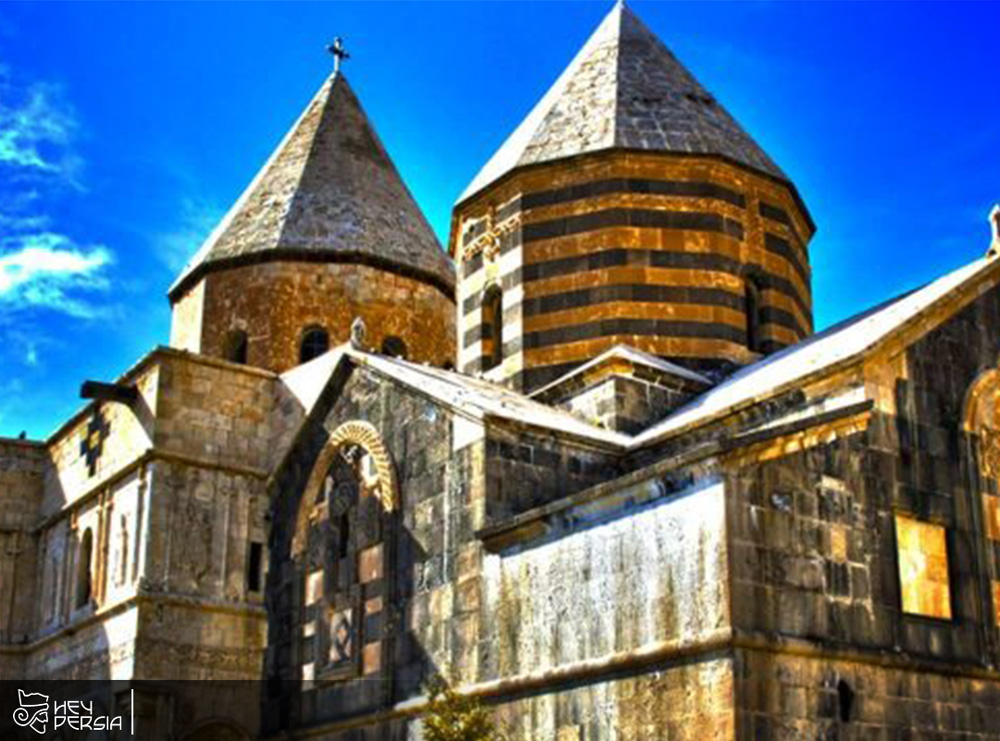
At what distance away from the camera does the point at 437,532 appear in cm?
1484

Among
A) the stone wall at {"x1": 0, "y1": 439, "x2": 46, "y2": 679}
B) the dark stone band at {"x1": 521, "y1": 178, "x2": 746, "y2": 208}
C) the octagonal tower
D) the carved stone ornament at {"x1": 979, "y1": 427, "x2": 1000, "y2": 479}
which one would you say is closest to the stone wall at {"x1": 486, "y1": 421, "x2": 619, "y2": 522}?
the octagonal tower

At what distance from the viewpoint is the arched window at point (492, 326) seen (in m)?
19.3

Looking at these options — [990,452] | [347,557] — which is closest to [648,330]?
[347,557]

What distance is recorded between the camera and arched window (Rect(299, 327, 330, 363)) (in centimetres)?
2370

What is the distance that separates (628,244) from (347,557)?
18.3ft

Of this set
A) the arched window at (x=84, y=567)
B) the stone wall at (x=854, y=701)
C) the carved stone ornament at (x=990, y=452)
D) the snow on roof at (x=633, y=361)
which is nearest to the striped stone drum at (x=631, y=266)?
the snow on roof at (x=633, y=361)

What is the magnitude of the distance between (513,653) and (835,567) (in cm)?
314

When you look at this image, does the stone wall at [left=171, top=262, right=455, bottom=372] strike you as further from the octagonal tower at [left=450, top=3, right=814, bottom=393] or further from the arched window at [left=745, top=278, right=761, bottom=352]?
the arched window at [left=745, top=278, right=761, bottom=352]

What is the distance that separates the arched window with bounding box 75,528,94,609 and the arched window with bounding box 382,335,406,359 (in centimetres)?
598

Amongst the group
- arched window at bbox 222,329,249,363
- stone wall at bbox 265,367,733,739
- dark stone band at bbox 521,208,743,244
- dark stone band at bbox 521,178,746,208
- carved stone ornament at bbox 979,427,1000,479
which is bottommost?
stone wall at bbox 265,367,733,739

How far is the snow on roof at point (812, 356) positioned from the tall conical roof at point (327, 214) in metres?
8.85

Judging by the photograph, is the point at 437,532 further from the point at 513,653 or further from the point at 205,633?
the point at 205,633

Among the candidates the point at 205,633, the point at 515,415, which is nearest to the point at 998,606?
the point at 515,415

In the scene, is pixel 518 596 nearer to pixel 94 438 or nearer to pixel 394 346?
pixel 94 438
